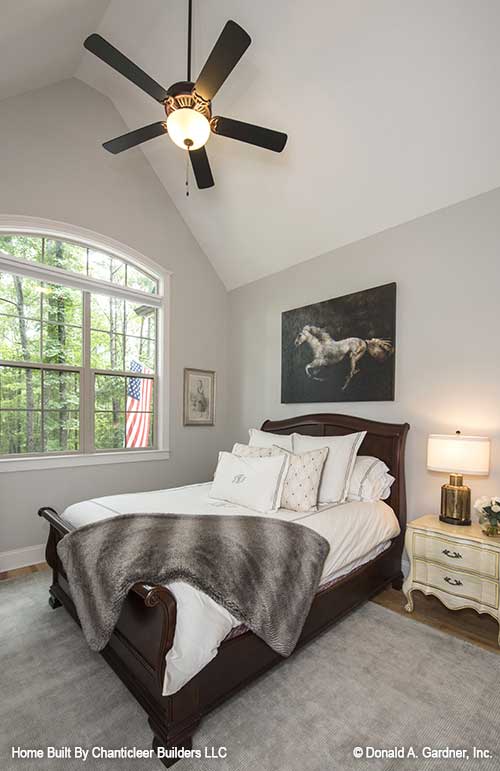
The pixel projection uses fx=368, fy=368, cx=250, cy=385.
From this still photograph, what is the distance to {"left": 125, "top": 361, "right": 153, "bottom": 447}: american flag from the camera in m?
3.94

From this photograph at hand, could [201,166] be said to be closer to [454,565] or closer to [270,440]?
[270,440]

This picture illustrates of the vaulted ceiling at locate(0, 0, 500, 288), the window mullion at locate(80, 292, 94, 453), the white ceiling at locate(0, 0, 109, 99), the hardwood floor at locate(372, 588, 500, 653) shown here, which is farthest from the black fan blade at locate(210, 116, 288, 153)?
the hardwood floor at locate(372, 588, 500, 653)

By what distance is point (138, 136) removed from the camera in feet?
8.11

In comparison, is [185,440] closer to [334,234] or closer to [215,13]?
[334,234]

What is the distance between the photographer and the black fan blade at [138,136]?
7.70ft

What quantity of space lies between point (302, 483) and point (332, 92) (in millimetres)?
2822

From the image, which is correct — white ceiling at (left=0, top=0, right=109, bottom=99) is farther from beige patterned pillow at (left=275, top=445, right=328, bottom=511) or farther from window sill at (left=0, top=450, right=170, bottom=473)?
beige patterned pillow at (left=275, top=445, right=328, bottom=511)

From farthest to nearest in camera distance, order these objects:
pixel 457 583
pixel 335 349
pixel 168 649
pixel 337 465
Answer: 1. pixel 335 349
2. pixel 337 465
3. pixel 457 583
4. pixel 168 649

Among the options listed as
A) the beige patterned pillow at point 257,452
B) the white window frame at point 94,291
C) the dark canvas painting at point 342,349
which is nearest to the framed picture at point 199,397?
the white window frame at point 94,291

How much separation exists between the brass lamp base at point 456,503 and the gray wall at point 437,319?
0.20 m

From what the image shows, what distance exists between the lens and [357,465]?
2.93 metres

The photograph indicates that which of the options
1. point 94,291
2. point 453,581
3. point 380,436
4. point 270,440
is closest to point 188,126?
point 94,291

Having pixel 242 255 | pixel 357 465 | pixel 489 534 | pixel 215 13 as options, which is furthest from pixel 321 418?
pixel 215 13

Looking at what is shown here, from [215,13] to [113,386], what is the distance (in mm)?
3122
